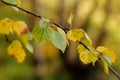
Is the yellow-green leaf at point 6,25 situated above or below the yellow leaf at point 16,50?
above

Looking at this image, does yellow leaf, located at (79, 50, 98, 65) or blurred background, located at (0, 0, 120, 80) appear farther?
blurred background, located at (0, 0, 120, 80)

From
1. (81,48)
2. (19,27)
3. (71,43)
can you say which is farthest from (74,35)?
(71,43)

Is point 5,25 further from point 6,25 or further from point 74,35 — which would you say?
point 74,35

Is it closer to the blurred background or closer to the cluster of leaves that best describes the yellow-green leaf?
the cluster of leaves

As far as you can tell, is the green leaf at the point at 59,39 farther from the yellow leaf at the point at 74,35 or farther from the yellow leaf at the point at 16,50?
the yellow leaf at the point at 16,50

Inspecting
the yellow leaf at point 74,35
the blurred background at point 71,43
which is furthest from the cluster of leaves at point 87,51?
the blurred background at point 71,43

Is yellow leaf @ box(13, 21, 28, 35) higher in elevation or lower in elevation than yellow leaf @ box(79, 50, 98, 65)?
higher

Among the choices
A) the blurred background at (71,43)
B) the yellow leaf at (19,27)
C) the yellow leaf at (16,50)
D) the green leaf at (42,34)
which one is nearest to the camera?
the green leaf at (42,34)

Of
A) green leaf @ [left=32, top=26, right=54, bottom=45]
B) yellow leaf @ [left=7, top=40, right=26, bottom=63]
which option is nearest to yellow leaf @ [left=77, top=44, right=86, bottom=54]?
green leaf @ [left=32, top=26, right=54, bottom=45]

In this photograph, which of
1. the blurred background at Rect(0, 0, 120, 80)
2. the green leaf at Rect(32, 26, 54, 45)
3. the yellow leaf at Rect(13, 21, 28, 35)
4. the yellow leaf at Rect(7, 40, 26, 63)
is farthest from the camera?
the blurred background at Rect(0, 0, 120, 80)
